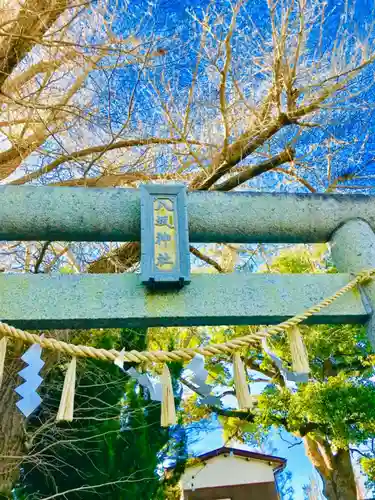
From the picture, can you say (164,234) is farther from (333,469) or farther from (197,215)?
(333,469)

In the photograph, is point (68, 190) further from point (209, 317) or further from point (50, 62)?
point (50, 62)

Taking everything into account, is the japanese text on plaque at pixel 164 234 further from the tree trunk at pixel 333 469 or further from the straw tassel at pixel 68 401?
the tree trunk at pixel 333 469

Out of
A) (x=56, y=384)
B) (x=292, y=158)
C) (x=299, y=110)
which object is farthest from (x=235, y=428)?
(x=299, y=110)

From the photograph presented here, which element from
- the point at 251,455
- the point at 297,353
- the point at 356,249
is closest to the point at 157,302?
the point at 297,353

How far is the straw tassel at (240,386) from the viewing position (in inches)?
60.9

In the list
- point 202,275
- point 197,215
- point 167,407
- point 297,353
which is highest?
point 197,215

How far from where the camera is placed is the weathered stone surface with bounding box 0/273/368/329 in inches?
64.1

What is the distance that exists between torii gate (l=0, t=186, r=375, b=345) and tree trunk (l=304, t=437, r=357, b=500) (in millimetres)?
7521

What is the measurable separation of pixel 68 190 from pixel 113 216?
0.25 metres

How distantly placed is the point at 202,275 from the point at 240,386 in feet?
1.53

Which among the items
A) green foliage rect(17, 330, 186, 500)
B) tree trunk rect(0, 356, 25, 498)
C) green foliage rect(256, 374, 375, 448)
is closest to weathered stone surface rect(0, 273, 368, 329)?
green foliage rect(17, 330, 186, 500)

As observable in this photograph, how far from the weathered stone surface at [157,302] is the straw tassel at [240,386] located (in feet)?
0.56

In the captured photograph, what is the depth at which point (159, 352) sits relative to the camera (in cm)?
154

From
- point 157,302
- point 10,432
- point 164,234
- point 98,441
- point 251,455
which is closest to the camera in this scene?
point 157,302
